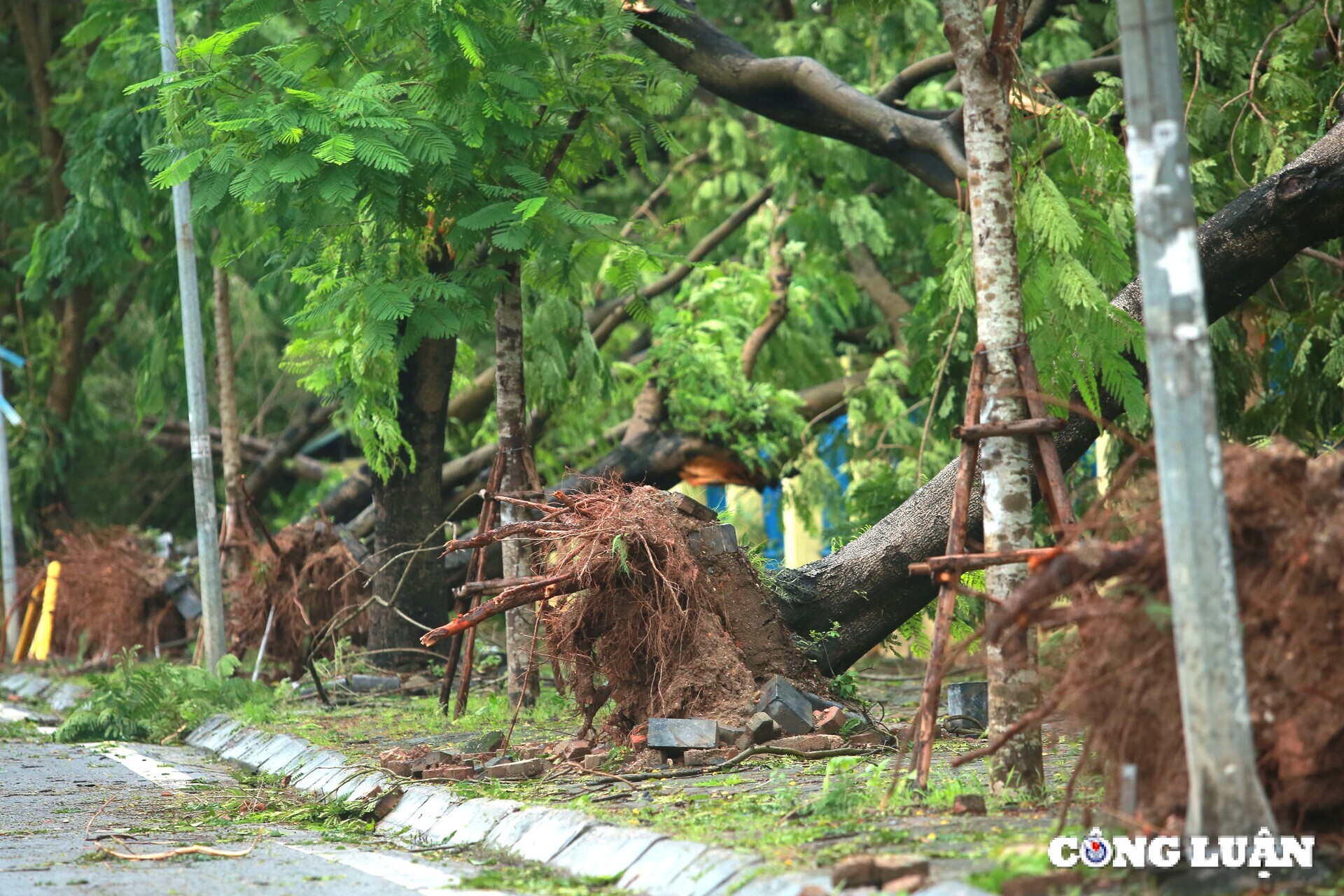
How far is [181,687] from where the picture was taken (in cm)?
1256

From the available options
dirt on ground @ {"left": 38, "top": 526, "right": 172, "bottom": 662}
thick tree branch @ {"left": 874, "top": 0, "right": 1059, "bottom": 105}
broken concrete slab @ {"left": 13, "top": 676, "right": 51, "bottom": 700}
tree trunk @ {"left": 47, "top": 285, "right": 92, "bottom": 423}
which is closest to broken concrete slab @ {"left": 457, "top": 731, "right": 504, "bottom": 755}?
thick tree branch @ {"left": 874, "top": 0, "right": 1059, "bottom": 105}

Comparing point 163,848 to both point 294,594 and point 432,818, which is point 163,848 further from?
point 294,594

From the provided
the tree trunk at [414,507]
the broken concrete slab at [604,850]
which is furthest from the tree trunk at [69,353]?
the broken concrete slab at [604,850]

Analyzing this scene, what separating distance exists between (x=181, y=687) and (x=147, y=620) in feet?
15.2

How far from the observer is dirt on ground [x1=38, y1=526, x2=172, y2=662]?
656 inches

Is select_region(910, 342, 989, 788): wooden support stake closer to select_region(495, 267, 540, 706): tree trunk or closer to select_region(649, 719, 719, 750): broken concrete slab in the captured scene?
select_region(649, 719, 719, 750): broken concrete slab

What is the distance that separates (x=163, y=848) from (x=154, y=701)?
6065 millimetres

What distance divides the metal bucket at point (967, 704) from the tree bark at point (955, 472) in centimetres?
89

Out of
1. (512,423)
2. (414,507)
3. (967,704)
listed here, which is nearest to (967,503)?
(967,704)

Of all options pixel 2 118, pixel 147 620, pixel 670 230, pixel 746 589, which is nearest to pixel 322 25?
pixel 746 589

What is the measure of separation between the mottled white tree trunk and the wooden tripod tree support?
0.22ft

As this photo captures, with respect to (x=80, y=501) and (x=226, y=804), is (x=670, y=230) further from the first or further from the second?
(x=80, y=501)

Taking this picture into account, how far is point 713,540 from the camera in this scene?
28.6ft

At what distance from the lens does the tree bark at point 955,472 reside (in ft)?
26.9
